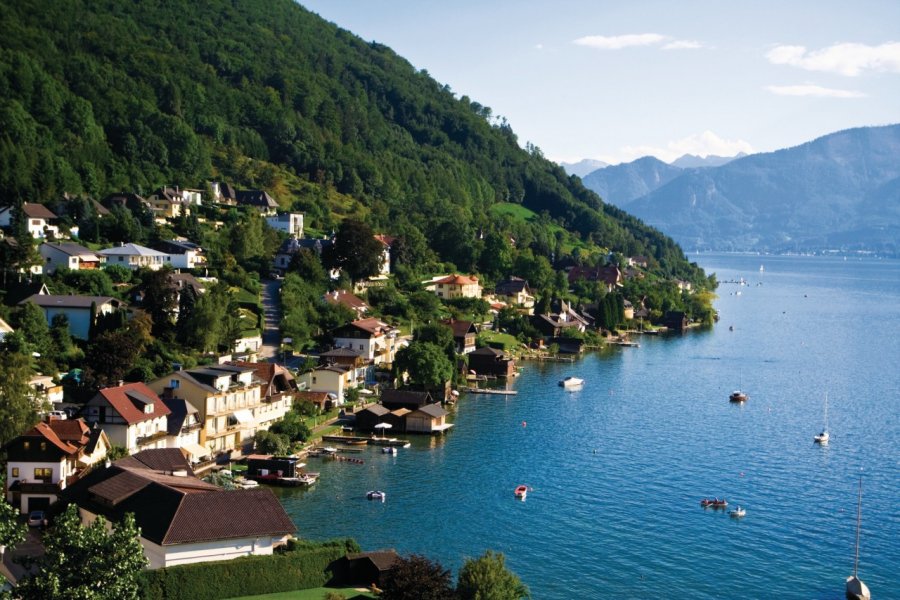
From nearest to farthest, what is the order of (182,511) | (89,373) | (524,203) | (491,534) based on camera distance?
1. (182,511)
2. (491,534)
3. (89,373)
4. (524,203)

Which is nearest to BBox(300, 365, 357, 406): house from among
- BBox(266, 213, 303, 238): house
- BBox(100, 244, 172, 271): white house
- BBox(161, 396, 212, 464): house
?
BBox(161, 396, 212, 464): house

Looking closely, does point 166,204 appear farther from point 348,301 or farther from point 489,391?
point 489,391

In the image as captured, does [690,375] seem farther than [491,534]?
Yes

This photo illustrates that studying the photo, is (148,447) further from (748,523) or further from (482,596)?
(748,523)

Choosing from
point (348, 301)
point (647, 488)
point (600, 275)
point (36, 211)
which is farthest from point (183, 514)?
point (600, 275)

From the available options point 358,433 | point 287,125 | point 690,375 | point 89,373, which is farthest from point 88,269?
point 287,125
